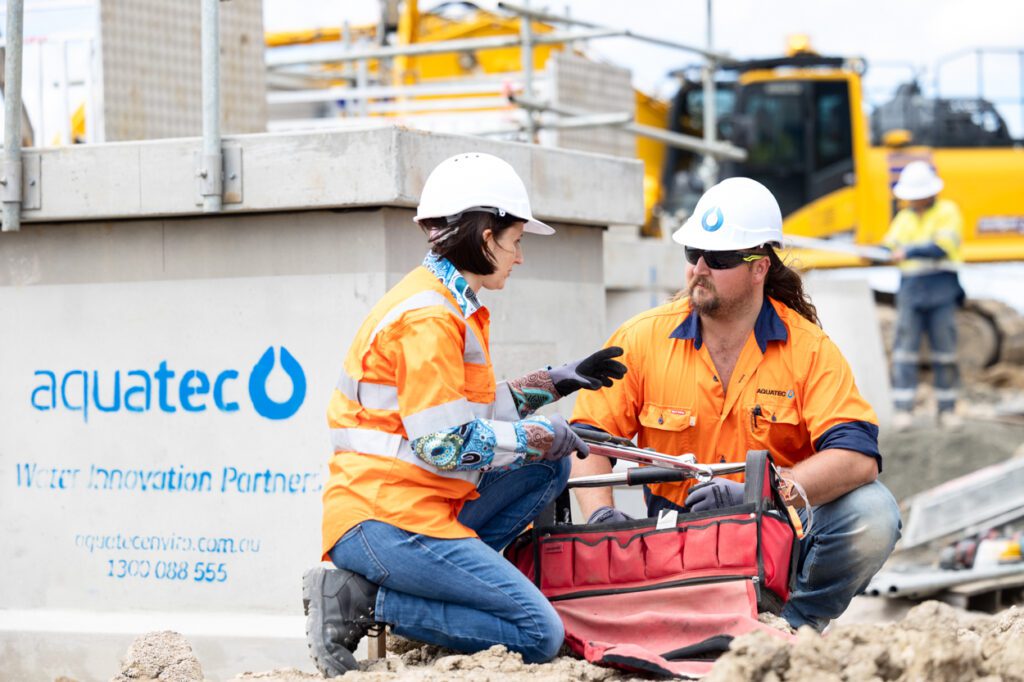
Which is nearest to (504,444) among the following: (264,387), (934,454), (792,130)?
(264,387)

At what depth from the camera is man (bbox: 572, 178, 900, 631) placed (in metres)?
4.47

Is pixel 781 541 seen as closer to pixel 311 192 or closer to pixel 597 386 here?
pixel 597 386

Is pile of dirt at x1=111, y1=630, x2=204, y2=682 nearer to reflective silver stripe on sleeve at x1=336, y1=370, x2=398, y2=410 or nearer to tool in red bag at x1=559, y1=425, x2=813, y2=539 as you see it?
reflective silver stripe on sleeve at x1=336, y1=370, x2=398, y2=410

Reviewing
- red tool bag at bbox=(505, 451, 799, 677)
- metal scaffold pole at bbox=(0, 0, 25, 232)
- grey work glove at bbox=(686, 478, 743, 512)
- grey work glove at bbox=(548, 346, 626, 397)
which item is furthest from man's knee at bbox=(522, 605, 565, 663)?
metal scaffold pole at bbox=(0, 0, 25, 232)

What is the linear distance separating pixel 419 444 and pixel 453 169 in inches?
30.9

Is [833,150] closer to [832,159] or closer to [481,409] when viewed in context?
[832,159]

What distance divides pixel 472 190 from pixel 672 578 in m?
1.21

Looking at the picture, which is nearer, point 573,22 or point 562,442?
point 562,442

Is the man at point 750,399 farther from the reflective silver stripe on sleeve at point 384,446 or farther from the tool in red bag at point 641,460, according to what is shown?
the reflective silver stripe on sleeve at point 384,446

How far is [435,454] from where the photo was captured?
374 centimetres

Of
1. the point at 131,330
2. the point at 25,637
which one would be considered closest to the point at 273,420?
the point at 131,330

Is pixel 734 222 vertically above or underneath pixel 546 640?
above

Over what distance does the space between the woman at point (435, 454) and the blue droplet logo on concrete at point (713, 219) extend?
792 mm

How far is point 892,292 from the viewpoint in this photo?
57.7 ft
